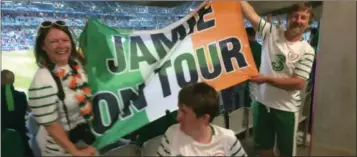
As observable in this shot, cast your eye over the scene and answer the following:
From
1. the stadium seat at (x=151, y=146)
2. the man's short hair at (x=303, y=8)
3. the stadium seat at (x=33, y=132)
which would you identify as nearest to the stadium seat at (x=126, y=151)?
the stadium seat at (x=151, y=146)

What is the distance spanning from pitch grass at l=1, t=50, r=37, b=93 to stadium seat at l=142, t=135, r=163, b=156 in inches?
9.9

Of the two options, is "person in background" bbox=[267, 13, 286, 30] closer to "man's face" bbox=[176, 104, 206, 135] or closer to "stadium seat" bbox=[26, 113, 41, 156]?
"man's face" bbox=[176, 104, 206, 135]

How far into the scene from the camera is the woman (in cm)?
70

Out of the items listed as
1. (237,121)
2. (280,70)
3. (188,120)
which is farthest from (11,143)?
(280,70)

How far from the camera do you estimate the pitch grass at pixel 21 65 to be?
70cm

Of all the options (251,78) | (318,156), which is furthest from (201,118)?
(318,156)

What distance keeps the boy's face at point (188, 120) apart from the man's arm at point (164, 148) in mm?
39

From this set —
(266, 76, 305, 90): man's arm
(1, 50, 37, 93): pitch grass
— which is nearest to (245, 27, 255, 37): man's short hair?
(266, 76, 305, 90): man's arm

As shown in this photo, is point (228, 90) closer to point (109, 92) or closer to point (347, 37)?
point (109, 92)

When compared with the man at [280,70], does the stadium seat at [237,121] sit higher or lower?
lower

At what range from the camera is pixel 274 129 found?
37.7 inches

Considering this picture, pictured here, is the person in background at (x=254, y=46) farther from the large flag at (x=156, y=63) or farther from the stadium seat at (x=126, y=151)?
the stadium seat at (x=126, y=151)

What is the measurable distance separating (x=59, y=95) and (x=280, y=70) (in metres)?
0.48

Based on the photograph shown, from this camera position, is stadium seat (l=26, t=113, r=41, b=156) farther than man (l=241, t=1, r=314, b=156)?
No
